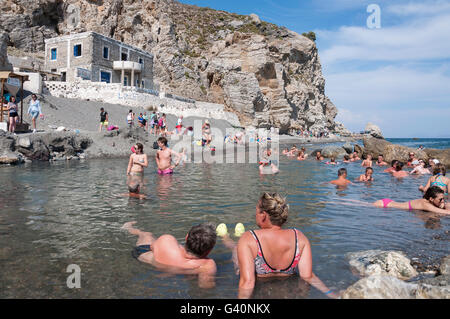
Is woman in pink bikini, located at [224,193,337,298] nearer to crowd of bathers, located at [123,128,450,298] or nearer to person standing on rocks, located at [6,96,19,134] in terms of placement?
crowd of bathers, located at [123,128,450,298]

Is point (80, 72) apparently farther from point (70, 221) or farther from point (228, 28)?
point (228, 28)

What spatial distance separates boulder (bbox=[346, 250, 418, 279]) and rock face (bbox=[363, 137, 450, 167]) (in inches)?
673

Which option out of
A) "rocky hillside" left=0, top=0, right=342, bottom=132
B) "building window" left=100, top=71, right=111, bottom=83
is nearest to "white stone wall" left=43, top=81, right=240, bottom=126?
"building window" left=100, top=71, right=111, bottom=83

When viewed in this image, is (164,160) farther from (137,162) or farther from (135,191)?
(135,191)

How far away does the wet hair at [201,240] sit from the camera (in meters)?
3.41

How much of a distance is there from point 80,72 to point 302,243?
35.4 meters

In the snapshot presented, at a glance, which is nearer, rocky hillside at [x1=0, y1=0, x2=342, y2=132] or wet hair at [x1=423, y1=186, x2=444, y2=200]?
wet hair at [x1=423, y1=186, x2=444, y2=200]

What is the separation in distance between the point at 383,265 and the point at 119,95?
1181 inches

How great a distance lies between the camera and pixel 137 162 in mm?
9742

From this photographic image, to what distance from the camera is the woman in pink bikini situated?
296 cm

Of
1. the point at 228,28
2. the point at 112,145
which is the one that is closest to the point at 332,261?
the point at 112,145

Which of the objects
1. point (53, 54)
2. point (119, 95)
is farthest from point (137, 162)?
point (53, 54)

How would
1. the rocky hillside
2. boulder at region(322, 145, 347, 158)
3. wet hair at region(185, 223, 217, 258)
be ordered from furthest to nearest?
the rocky hillside → boulder at region(322, 145, 347, 158) → wet hair at region(185, 223, 217, 258)

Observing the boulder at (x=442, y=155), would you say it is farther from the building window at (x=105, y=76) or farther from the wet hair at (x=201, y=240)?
the building window at (x=105, y=76)
